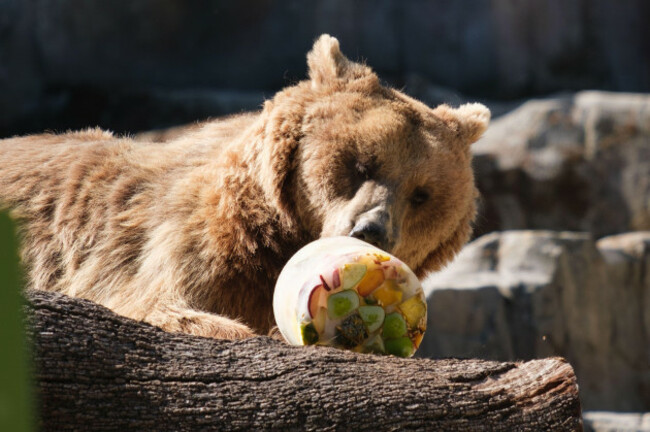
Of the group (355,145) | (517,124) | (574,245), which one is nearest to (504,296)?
(574,245)

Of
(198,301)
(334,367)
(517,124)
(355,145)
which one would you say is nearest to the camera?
(334,367)

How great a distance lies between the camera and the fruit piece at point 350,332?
260cm

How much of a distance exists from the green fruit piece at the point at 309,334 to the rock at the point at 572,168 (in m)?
7.07

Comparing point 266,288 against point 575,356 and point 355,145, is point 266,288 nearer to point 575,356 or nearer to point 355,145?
point 355,145

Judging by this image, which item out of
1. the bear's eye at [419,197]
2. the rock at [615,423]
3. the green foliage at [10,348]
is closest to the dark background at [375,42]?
the rock at [615,423]

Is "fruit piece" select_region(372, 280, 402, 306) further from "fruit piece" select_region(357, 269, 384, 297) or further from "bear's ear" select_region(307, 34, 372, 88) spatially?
"bear's ear" select_region(307, 34, 372, 88)

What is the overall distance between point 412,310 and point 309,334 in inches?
13.5

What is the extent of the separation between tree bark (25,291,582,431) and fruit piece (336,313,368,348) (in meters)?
0.20

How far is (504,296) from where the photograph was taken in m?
7.91

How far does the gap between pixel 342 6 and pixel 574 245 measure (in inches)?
209

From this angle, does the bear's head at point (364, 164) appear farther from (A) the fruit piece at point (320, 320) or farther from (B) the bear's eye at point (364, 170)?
(A) the fruit piece at point (320, 320)

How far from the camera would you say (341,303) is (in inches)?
103

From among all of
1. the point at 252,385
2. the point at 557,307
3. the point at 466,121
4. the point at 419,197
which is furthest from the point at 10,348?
the point at 557,307

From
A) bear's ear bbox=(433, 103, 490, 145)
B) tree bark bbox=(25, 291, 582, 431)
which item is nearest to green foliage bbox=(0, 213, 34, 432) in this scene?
tree bark bbox=(25, 291, 582, 431)
